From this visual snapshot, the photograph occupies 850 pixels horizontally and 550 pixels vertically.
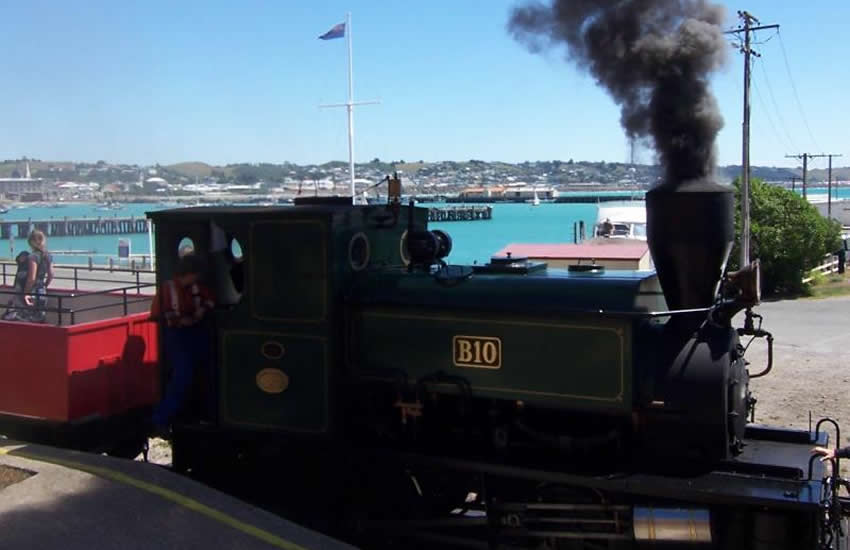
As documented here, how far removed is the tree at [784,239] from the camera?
27.0 metres

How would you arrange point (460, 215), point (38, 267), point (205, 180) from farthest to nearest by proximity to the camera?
point (205, 180) < point (460, 215) < point (38, 267)

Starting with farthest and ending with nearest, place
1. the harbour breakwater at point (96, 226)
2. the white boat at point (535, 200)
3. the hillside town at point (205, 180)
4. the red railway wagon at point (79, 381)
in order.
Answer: the white boat at point (535, 200) < the hillside town at point (205, 180) < the harbour breakwater at point (96, 226) < the red railway wagon at point (79, 381)

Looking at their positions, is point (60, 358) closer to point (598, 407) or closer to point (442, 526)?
point (442, 526)

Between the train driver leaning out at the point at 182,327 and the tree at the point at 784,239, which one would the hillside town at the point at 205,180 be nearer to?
the tree at the point at 784,239

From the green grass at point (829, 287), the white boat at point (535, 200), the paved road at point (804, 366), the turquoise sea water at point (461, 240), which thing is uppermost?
the white boat at point (535, 200)

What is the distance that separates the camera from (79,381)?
7.11 meters

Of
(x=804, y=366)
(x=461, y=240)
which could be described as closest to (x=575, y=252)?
(x=804, y=366)

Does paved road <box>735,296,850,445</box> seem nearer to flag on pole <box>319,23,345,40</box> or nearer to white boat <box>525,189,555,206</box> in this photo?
flag on pole <box>319,23,345,40</box>

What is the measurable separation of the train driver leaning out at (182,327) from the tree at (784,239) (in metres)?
23.2

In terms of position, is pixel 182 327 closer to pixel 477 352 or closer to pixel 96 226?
pixel 477 352

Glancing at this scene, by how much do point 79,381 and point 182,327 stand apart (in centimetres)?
121

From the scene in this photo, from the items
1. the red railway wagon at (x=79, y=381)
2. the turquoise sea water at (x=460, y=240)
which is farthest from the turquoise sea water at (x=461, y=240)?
the red railway wagon at (x=79, y=381)

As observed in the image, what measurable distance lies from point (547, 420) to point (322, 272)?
6.54 ft

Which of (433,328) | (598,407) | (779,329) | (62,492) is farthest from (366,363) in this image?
(779,329)
